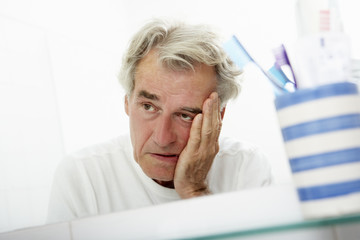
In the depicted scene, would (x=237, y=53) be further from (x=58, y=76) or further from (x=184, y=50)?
(x=58, y=76)

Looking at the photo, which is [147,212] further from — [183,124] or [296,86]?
[296,86]

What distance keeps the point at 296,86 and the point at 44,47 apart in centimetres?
48

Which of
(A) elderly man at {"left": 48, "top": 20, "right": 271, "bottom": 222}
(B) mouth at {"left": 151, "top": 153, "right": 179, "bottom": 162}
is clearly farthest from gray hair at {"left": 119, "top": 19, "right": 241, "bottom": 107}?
(B) mouth at {"left": 151, "top": 153, "right": 179, "bottom": 162}

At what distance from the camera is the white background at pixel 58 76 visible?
2.44ft

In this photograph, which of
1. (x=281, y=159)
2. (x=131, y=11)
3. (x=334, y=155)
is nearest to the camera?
(x=334, y=155)

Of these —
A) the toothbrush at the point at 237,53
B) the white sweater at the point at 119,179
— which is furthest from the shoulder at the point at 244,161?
the toothbrush at the point at 237,53

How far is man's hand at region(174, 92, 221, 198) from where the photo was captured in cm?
69

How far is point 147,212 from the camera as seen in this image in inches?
29.1

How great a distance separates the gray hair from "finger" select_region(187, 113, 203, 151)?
44 millimetres

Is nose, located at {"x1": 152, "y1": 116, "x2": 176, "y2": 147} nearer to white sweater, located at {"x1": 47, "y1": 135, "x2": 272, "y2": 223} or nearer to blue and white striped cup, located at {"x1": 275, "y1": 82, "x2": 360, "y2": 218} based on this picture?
white sweater, located at {"x1": 47, "y1": 135, "x2": 272, "y2": 223}

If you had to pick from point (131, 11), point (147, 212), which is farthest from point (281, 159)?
point (131, 11)

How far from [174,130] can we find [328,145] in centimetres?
27

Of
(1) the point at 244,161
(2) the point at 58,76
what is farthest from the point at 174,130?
(2) the point at 58,76

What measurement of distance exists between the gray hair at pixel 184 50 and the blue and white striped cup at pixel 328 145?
0.60 ft
